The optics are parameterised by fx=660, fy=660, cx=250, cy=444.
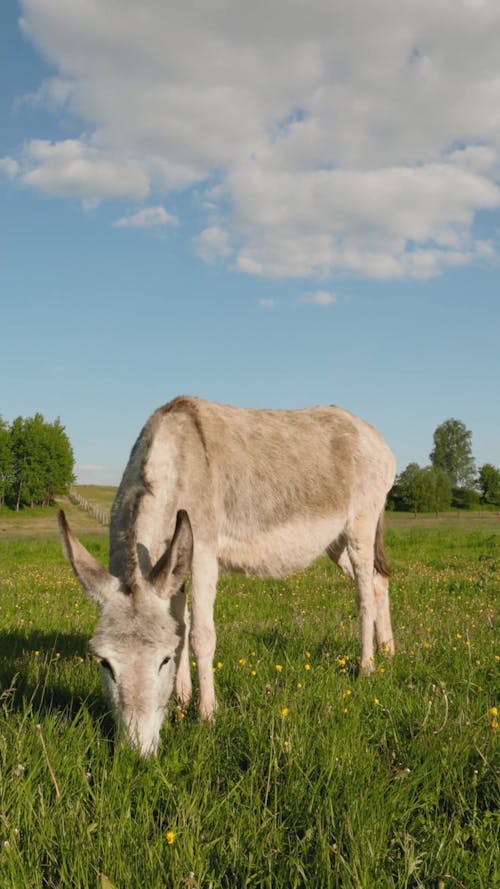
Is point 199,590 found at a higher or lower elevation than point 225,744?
higher

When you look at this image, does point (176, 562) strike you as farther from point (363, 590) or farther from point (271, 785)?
point (363, 590)

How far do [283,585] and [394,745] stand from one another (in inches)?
367

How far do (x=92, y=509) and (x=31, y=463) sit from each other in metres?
16.4

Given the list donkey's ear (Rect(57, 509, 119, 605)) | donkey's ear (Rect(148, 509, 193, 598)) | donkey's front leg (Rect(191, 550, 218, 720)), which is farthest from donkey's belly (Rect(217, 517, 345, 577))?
donkey's ear (Rect(57, 509, 119, 605))

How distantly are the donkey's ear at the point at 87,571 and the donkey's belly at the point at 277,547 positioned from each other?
1696 mm

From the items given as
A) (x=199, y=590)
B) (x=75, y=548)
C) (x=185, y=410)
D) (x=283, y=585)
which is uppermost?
(x=185, y=410)

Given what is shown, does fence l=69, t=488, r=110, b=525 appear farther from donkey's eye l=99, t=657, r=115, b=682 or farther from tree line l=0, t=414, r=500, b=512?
donkey's eye l=99, t=657, r=115, b=682

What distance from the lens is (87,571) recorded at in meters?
4.46

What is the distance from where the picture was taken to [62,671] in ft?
20.0

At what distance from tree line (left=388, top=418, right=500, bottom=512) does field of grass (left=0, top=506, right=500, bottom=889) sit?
110 metres

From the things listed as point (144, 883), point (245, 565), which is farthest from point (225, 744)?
point (245, 565)

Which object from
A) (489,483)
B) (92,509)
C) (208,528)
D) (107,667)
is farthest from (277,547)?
(489,483)

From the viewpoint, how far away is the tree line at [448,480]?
11750 centimetres

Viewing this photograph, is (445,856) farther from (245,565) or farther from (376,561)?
(376,561)
